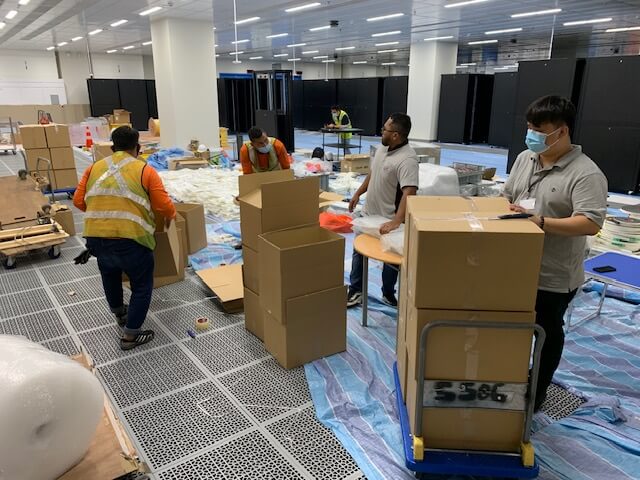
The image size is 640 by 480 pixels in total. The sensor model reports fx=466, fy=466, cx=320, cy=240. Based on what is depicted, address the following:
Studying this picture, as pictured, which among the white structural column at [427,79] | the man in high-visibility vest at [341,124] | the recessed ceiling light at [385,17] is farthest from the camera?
the white structural column at [427,79]

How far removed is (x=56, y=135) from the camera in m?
6.59

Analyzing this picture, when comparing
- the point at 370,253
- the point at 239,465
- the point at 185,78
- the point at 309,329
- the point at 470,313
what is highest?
the point at 185,78

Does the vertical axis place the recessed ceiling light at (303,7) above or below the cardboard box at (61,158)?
above

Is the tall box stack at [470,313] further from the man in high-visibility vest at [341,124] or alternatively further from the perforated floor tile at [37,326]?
the man in high-visibility vest at [341,124]

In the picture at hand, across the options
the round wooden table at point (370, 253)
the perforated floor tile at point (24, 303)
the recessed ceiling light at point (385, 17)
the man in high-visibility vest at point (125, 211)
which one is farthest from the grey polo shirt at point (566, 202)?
the recessed ceiling light at point (385, 17)

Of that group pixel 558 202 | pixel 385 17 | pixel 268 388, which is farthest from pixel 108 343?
pixel 385 17

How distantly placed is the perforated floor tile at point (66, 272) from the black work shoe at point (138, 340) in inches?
56.4

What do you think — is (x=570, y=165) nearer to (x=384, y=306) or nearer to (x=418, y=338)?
(x=418, y=338)

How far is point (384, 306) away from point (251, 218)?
1.26 metres

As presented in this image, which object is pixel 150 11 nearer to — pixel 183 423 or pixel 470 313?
pixel 183 423

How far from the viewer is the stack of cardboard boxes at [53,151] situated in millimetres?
6414

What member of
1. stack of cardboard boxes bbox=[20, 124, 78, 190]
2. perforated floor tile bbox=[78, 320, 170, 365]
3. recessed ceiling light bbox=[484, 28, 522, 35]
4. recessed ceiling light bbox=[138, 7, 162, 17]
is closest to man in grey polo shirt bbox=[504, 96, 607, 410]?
perforated floor tile bbox=[78, 320, 170, 365]

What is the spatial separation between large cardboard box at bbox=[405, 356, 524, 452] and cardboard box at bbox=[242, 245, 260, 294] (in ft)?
4.43

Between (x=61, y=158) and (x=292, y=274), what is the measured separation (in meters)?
5.71
